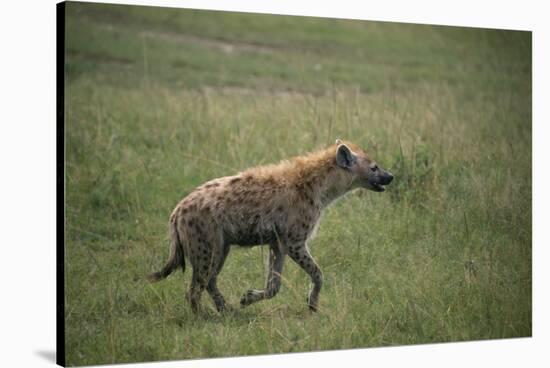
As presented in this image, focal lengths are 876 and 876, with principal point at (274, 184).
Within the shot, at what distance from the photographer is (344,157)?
18.7 ft

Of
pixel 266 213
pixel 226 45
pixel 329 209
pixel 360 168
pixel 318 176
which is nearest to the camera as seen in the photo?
pixel 266 213

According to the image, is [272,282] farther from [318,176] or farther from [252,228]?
[318,176]

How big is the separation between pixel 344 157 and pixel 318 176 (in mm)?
217

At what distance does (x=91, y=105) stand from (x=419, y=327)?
3.69 m

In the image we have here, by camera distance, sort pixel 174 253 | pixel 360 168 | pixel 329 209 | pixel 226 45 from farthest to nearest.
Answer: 1. pixel 226 45
2. pixel 329 209
3. pixel 360 168
4. pixel 174 253

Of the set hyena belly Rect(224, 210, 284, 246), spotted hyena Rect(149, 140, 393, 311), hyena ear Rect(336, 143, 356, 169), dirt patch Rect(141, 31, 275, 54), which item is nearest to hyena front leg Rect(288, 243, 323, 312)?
spotted hyena Rect(149, 140, 393, 311)

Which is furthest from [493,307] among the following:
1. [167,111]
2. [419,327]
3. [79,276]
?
[167,111]

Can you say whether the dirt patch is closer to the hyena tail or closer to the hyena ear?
the hyena ear

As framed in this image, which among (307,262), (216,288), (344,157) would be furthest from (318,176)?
(216,288)

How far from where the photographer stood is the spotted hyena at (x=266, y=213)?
17.2 ft

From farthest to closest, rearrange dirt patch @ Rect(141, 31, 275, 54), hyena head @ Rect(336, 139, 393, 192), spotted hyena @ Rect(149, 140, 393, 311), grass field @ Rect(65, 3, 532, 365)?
dirt patch @ Rect(141, 31, 275, 54)
hyena head @ Rect(336, 139, 393, 192)
grass field @ Rect(65, 3, 532, 365)
spotted hyena @ Rect(149, 140, 393, 311)

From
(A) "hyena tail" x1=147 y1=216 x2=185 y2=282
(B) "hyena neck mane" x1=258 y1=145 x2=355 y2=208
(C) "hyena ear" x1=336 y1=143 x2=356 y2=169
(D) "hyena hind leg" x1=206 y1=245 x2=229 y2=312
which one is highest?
(C) "hyena ear" x1=336 y1=143 x2=356 y2=169

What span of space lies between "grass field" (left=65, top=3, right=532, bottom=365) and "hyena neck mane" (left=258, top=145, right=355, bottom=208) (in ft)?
1.96

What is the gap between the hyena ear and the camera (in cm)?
567
